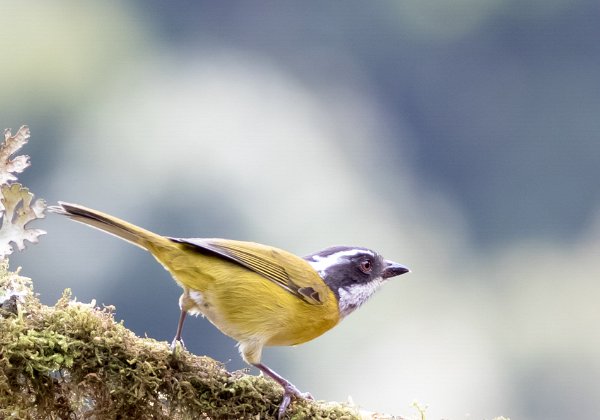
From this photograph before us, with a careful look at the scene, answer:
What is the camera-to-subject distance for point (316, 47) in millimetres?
33625

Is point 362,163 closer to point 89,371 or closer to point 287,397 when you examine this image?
point 287,397

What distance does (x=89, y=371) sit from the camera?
2689 millimetres

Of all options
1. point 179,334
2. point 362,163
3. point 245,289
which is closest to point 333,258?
point 245,289

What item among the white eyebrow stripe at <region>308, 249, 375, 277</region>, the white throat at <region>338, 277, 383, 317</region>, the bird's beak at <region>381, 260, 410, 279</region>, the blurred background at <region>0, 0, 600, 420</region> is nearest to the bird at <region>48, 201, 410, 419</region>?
the white throat at <region>338, 277, 383, 317</region>

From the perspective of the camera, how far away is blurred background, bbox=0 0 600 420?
1892 centimetres

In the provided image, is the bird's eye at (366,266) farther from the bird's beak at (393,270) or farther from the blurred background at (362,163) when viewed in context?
the blurred background at (362,163)

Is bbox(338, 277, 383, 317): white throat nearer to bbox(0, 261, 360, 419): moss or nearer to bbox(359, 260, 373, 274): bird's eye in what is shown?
bbox(359, 260, 373, 274): bird's eye

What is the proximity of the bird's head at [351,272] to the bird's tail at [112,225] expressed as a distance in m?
0.88

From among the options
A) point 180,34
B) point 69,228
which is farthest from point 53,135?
point 180,34

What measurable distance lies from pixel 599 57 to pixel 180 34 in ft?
51.0

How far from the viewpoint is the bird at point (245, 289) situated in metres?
3.48

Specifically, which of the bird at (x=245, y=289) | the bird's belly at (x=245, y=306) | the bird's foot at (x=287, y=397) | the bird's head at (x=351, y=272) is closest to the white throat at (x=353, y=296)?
the bird's head at (x=351, y=272)

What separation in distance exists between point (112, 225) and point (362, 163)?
25.2m

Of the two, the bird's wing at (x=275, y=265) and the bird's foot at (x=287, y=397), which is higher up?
the bird's wing at (x=275, y=265)
